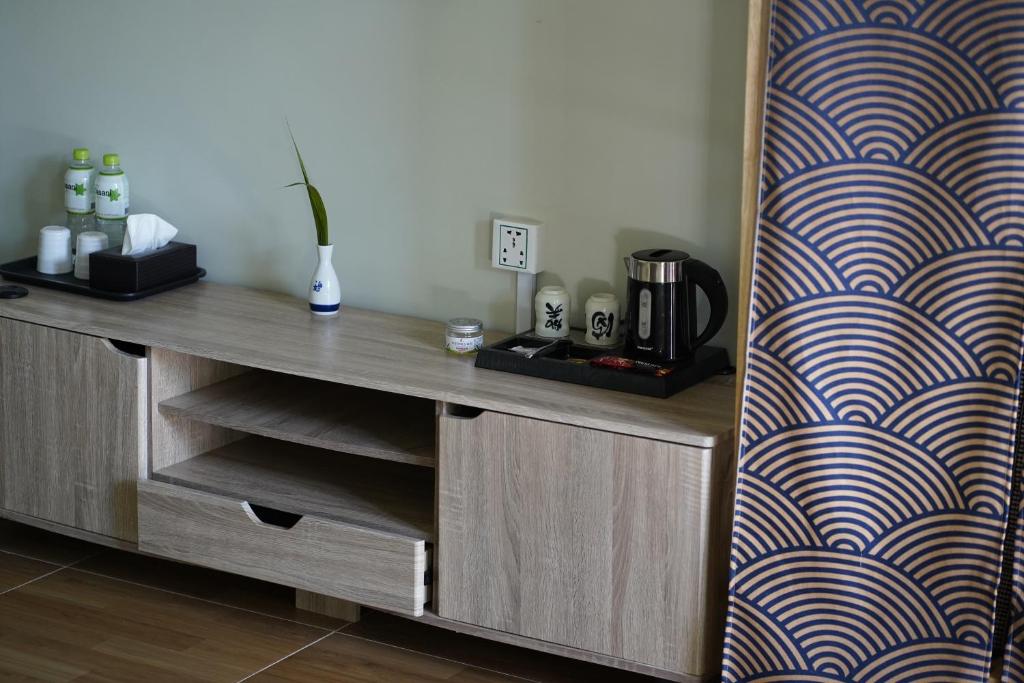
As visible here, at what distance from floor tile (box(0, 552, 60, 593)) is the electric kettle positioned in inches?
50.9

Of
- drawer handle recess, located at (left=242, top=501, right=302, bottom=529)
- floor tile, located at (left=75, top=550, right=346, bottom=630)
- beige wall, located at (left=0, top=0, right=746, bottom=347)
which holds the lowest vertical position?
floor tile, located at (left=75, top=550, right=346, bottom=630)

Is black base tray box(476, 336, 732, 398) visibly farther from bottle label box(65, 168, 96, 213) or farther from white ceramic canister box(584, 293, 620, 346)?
bottle label box(65, 168, 96, 213)

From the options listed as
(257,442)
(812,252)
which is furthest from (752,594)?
(257,442)

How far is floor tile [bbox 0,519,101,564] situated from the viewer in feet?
9.02

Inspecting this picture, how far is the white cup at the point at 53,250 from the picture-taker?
276cm

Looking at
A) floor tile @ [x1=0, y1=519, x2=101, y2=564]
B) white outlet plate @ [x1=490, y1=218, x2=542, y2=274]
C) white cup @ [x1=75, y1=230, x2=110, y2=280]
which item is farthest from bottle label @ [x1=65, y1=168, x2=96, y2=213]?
white outlet plate @ [x1=490, y1=218, x2=542, y2=274]

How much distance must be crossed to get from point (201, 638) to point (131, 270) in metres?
0.74

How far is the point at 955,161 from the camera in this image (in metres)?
1.82

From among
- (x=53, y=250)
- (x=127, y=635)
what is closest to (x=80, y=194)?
(x=53, y=250)

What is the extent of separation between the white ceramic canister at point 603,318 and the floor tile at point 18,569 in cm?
120

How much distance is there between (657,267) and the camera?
2219 millimetres

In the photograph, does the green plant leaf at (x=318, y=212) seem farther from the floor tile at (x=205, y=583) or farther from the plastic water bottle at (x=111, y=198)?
the floor tile at (x=205, y=583)

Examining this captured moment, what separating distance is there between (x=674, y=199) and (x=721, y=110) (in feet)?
0.58

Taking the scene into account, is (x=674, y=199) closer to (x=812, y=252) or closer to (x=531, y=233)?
(x=531, y=233)
